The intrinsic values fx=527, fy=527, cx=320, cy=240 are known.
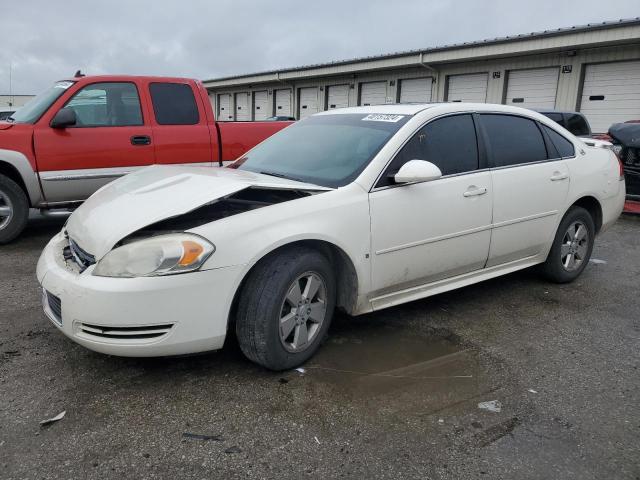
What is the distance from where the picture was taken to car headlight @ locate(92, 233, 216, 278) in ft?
8.65

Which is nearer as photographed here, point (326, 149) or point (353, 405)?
point (353, 405)

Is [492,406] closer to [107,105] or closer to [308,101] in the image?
[107,105]

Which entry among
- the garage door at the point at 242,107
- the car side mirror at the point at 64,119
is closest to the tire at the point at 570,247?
the car side mirror at the point at 64,119

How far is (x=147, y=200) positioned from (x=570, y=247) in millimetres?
3756

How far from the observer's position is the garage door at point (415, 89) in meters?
20.2

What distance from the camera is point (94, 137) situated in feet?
19.6

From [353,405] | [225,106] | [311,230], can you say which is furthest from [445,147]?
[225,106]

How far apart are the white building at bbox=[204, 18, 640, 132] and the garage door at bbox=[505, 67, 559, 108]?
0.03 m

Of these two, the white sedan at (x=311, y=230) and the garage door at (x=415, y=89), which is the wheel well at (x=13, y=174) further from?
the garage door at (x=415, y=89)

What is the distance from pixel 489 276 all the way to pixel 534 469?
2035 millimetres

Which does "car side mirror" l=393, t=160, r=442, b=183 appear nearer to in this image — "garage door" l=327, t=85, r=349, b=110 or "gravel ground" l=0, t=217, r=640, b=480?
"gravel ground" l=0, t=217, r=640, b=480

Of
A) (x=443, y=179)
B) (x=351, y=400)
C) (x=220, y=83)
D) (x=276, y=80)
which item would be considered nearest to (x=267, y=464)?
(x=351, y=400)

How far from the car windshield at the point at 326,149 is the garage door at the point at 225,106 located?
30.3m

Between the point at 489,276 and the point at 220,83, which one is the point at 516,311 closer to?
the point at 489,276
